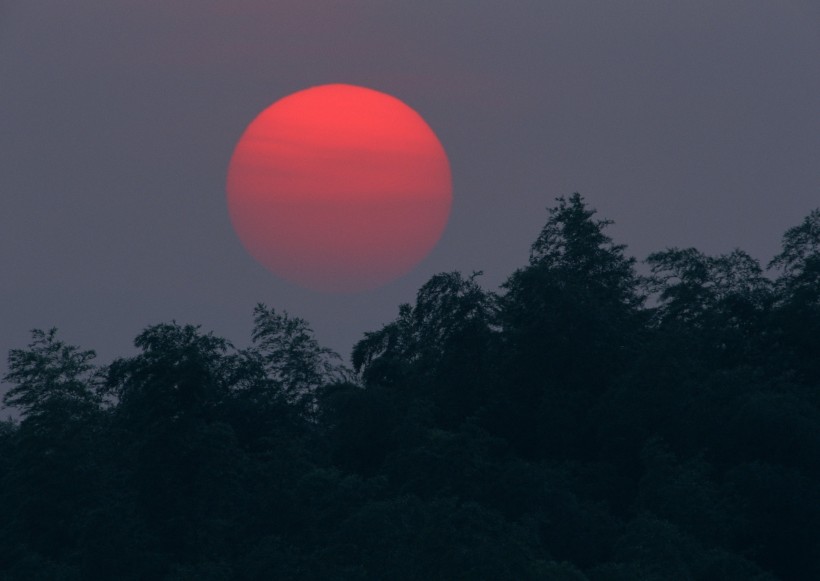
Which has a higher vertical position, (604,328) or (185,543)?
(604,328)

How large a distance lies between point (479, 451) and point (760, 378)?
562 inches

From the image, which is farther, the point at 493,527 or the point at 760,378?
the point at 760,378

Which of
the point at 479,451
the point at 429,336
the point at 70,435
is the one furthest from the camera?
the point at 429,336

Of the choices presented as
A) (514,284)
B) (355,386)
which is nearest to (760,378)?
(514,284)

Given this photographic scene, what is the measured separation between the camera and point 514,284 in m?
63.5

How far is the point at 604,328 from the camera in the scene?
59625 millimetres

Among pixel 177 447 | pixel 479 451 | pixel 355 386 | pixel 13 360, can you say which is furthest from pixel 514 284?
pixel 13 360

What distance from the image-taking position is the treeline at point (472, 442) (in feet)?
151

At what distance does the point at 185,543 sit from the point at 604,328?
20.7 meters

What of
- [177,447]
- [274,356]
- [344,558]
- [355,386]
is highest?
[274,356]

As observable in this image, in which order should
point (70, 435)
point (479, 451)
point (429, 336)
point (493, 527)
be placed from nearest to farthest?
1. point (493, 527)
2. point (479, 451)
3. point (70, 435)
4. point (429, 336)

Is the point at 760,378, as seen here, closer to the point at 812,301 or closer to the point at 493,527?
the point at 812,301

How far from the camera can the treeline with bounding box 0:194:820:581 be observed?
46000mm

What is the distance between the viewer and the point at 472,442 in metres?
50.7
